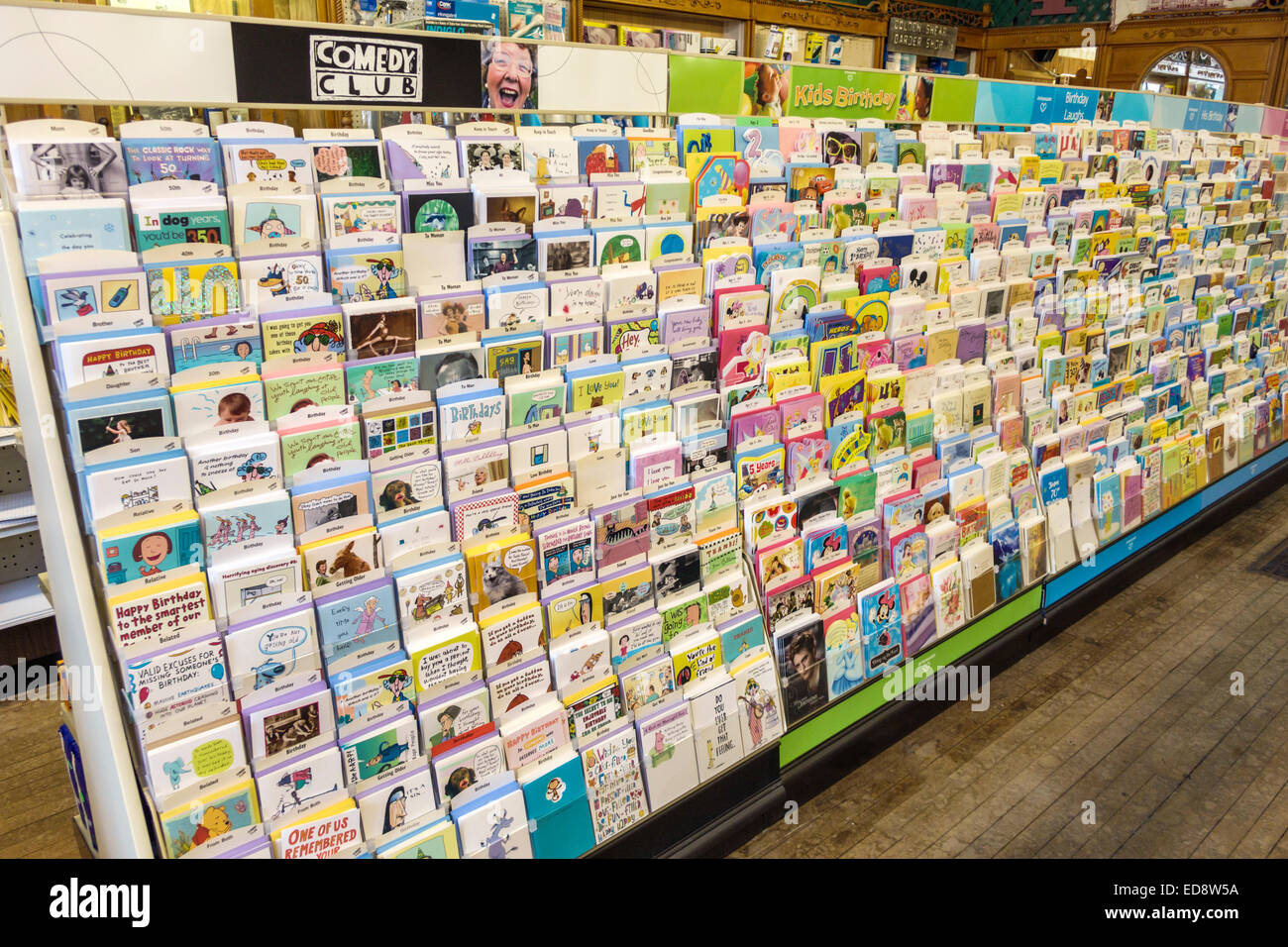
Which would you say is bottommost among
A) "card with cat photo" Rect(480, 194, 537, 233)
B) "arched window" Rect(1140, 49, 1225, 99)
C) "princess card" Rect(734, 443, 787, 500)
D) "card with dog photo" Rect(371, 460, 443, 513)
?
"princess card" Rect(734, 443, 787, 500)

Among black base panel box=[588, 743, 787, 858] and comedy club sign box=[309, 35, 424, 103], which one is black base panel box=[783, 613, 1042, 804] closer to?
black base panel box=[588, 743, 787, 858]

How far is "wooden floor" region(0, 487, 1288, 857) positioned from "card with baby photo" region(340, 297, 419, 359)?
152cm

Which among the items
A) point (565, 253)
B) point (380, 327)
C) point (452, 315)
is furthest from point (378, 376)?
point (565, 253)

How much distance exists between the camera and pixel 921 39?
26.2 feet

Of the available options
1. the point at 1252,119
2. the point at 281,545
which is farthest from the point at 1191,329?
the point at 281,545

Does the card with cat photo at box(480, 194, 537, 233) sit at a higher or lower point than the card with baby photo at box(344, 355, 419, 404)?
higher

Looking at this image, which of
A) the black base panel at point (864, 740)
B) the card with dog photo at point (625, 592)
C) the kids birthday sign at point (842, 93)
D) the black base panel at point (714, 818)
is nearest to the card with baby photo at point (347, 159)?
the card with dog photo at point (625, 592)

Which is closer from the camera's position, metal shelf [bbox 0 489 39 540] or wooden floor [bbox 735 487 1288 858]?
wooden floor [bbox 735 487 1288 858]

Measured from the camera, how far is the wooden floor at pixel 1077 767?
96.5 inches

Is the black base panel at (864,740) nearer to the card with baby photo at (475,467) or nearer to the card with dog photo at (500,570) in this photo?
the card with dog photo at (500,570)

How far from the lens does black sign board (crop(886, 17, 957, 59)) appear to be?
25.3 feet

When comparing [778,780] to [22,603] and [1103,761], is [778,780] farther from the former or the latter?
[22,603]

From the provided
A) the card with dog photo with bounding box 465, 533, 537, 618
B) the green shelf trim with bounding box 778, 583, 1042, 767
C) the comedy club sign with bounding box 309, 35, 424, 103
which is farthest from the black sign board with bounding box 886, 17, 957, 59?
the card with dog photo with bounding box 465, 533, 537, 618

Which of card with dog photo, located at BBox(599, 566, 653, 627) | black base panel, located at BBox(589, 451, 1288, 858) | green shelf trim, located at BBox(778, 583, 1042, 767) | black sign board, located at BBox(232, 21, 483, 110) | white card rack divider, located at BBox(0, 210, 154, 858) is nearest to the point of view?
white card rack divider, located at BBox(0, 210, 154, 858)
